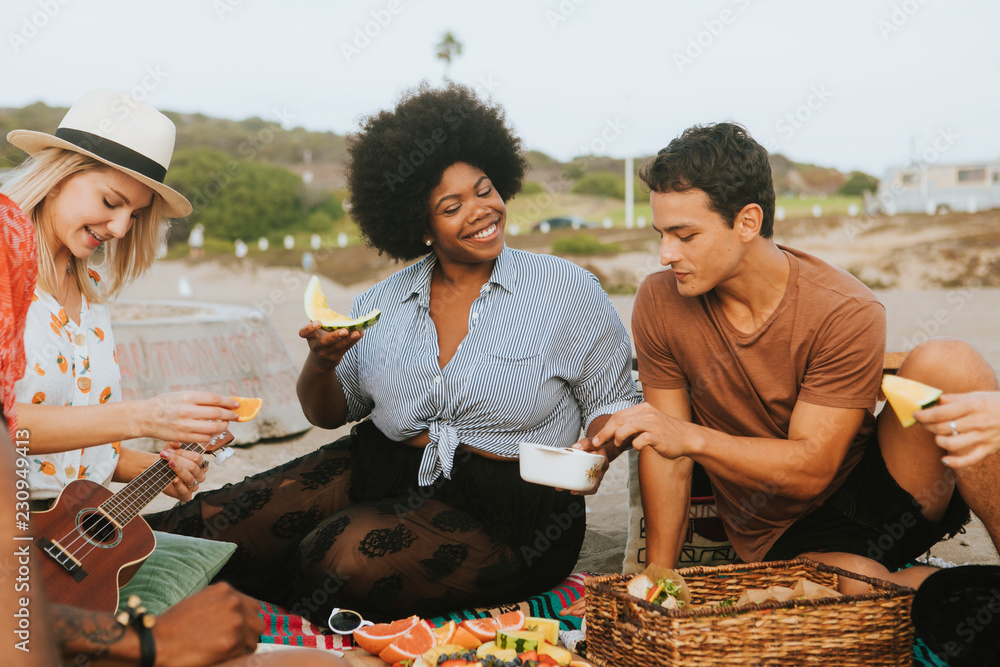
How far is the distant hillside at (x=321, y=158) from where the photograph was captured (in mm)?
62031

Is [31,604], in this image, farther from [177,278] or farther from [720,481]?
[177,278]

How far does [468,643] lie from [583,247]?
81.6 feet

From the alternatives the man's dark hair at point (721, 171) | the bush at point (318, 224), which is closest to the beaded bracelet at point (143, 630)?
the man's dark hair at point (721, 171)

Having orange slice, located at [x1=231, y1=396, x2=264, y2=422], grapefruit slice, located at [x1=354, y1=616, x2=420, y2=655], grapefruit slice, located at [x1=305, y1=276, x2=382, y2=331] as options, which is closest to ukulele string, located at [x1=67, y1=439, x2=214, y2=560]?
orange slice, located at [x1=231, y1=396, x2=264, y2=422]

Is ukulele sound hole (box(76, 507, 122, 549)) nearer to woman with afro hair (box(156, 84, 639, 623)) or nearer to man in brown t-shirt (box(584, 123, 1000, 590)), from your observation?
woman with afro hair (box(156, 84, 639, 623))

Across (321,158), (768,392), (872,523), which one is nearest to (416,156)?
(768,392)

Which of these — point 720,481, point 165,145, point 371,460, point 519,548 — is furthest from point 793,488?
point 165,145

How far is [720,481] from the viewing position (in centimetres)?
348

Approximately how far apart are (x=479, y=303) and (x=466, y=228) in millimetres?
347

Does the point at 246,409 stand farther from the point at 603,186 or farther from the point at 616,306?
the point at 603,186

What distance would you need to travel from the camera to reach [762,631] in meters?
2.58

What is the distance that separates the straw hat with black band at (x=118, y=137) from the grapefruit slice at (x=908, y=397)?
2811 mm

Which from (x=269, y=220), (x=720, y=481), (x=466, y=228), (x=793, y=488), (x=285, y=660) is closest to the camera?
(x=285, y=660)

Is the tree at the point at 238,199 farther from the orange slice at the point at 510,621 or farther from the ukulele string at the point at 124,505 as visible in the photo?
the orange slice at the point at 510,621
